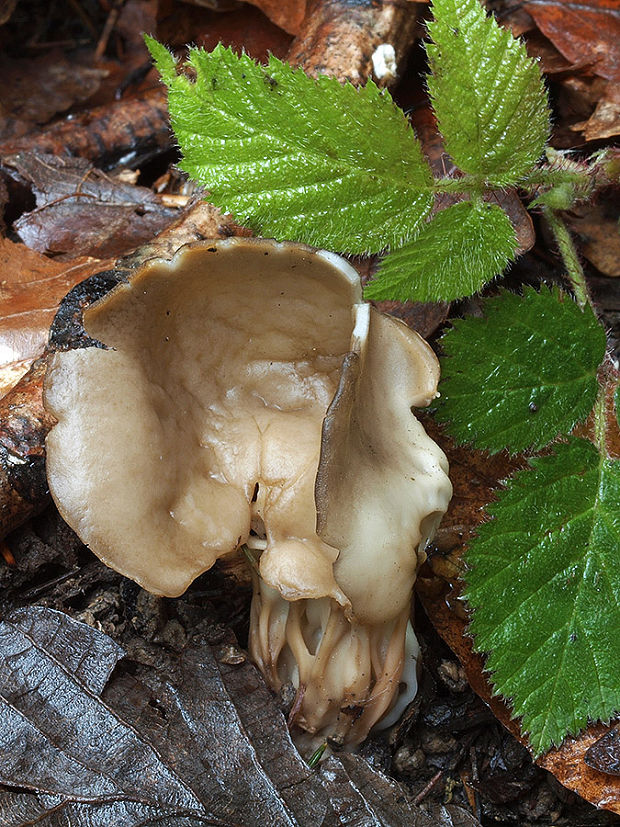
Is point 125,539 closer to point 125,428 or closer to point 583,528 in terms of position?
point 125,428

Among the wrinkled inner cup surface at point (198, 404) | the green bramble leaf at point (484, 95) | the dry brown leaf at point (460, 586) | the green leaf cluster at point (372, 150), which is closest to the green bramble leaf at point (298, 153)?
the green leaf cluster at point (372, 150)

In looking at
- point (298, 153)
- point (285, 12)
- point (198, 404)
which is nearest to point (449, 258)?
point (298, 153)

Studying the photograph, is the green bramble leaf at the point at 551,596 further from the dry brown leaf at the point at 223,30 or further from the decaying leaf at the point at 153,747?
the dry brown leaf at the point at 223,30

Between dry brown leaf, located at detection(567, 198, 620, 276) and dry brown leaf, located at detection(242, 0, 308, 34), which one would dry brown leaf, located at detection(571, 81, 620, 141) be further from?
dry brown leaf, located at detection(242, 0, 308, 34)

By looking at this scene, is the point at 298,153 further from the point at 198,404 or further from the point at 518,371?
the point at 518,371

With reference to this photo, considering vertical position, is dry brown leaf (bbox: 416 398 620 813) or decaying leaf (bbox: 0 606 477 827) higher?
dry brown leaf (bbox: 416 398 620 813)

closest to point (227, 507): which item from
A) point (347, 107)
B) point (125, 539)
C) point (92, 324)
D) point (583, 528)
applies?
point (125, 539)

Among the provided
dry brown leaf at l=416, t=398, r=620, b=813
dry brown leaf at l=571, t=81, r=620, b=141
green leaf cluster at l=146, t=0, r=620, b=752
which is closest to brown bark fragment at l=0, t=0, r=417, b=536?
green leaf cluster at l=146, t=0, r=620, b=752
